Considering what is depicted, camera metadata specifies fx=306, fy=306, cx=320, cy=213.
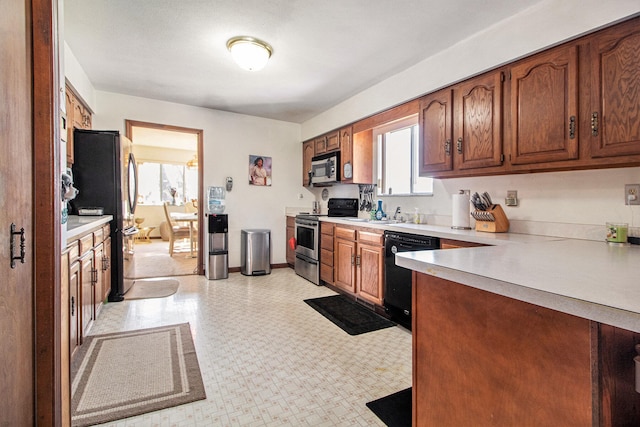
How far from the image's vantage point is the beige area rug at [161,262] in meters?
4.55

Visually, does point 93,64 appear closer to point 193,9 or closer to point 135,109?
point 135,109

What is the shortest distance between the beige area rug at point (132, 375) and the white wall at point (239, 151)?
238cm

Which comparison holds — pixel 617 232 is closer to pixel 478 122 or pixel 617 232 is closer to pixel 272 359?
pixel 478 122

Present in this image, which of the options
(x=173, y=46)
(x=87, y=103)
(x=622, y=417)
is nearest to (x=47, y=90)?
(x=622, y=417)

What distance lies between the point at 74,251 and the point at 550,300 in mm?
2488

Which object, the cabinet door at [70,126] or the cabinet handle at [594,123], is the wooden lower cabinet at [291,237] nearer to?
the cabinet door at [70,126]

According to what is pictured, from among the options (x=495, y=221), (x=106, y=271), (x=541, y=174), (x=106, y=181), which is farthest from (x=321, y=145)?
(x=106, y=271)

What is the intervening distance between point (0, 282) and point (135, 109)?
12.9 ft

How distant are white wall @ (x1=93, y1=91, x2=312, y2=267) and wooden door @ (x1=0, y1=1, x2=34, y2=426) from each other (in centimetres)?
351

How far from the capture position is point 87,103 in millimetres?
3461

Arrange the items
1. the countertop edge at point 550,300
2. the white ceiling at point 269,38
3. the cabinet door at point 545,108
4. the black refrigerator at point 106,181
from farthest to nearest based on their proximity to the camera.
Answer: the black refrigerator at point 106,181
the white ceiling at point 269,38
the cabinet door at point 545,108
the countertop edge at point 550,300

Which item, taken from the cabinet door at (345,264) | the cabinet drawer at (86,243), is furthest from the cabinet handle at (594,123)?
the cabinet drawer at (86,243)

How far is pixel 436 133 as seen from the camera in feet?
8.91

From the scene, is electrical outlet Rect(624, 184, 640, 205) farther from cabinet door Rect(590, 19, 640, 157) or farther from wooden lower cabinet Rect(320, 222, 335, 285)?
wooden lower cabinet Rect(320, 222, 335, 285)
